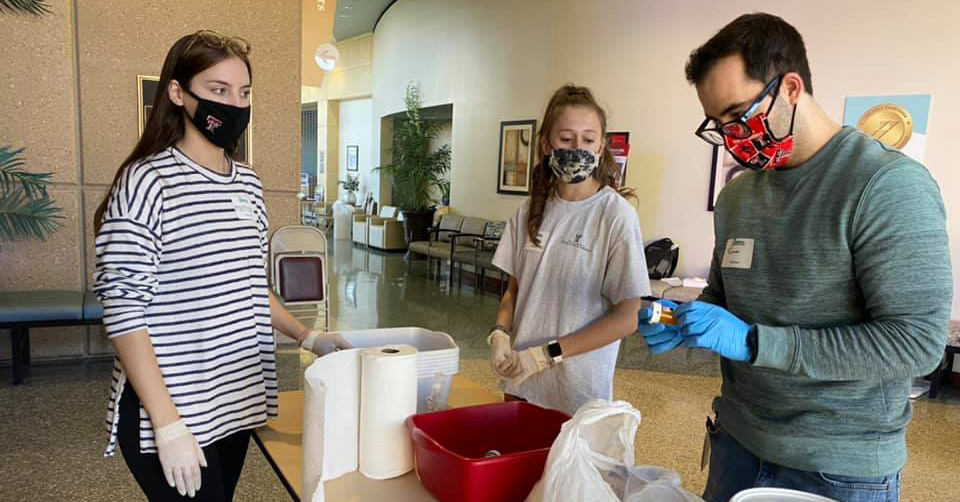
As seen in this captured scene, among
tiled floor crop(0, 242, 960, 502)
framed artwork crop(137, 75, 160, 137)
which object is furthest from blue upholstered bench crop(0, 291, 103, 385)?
framed artwork crop(137, 75, 160, 137)

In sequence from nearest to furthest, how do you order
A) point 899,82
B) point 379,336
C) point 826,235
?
point 826,235 < point 379,336 < point 899,82

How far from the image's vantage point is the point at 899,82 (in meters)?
→ 4.57

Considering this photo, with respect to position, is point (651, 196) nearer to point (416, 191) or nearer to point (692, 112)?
point (692, 112)

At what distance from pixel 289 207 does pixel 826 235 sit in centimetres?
445

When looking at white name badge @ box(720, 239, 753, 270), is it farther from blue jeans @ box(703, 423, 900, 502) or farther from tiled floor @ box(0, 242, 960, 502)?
tiled floor @ box(0, 242, 960, 502)

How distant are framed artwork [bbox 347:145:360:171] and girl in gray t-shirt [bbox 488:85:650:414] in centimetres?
1248

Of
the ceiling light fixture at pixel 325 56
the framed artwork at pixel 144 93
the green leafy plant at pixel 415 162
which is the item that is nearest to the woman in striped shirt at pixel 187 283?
the framed artwork at pixel 144 93

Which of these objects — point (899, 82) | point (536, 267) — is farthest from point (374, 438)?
point (899, 82)

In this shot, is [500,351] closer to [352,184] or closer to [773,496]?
[773,496]

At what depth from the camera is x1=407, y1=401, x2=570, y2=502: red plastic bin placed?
98cm

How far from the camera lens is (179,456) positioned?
1123mm

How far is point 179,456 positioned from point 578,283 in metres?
0.99

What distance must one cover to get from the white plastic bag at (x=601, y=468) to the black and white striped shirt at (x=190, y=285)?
2.32ft

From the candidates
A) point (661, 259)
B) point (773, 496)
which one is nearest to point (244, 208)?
point (773, 496)
